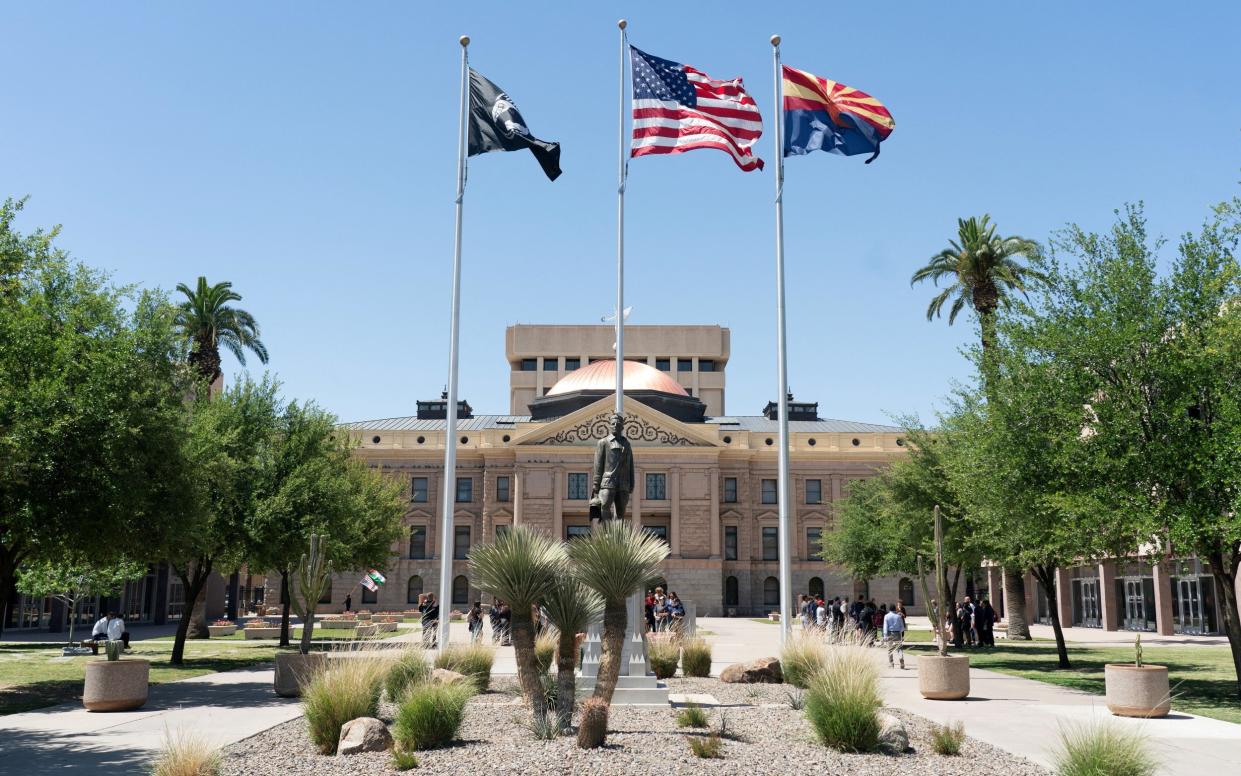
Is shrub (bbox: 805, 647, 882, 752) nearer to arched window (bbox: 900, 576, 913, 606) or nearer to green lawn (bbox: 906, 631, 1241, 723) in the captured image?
green lawn (bbox: 906, 631, 1241, 723)

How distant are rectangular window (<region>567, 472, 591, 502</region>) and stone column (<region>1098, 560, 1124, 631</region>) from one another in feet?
114

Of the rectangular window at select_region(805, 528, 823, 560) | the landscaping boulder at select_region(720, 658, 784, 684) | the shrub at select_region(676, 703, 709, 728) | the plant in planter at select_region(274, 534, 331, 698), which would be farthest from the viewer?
the rectangular window at select_region(805, 528, 823, 560)

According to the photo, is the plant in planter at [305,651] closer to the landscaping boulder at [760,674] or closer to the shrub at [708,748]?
the landscaping boulder at [760,674]

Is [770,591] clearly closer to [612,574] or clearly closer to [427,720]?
[612,574]

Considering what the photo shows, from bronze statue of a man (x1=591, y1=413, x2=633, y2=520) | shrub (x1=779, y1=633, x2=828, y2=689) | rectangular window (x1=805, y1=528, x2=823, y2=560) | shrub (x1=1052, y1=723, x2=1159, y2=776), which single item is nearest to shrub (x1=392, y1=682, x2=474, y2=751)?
bronze statue of a man (x1=591, y1=413, x2=633, y2=520)

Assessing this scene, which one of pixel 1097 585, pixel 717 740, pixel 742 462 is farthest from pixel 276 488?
pixel 742 462

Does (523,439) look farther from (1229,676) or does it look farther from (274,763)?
(274,763)

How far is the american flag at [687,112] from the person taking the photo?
73.4 ft

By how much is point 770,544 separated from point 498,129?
193 ft

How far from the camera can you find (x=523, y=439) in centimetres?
7450

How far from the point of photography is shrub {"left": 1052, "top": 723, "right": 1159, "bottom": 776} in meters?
9.58

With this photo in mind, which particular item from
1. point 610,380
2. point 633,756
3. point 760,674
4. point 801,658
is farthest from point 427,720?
point 610,380

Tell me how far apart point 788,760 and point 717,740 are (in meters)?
0.88

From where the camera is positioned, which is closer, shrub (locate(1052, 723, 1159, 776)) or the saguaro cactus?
shrub (locate(1052, 723, 1159, 776))
